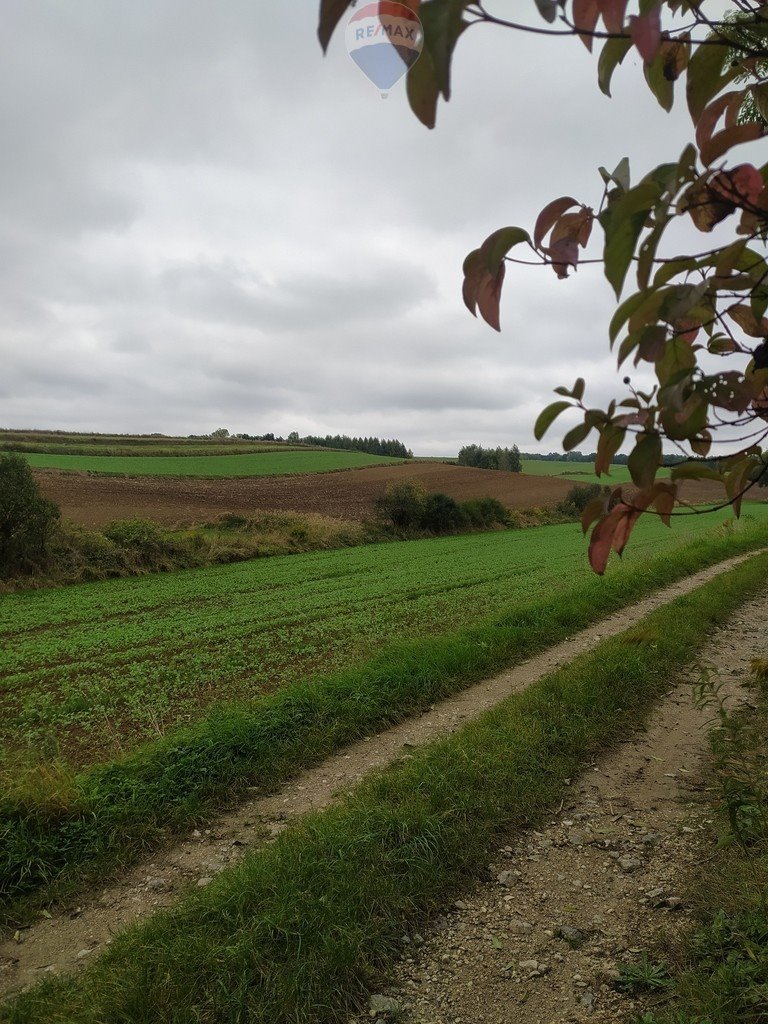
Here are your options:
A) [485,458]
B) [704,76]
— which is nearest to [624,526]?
[704,76]

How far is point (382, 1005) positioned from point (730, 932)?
5.14 ft

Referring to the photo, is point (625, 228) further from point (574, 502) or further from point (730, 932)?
point (574, 502)

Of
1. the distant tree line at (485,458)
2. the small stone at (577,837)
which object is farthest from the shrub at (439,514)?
the distant tree line at (485,458)

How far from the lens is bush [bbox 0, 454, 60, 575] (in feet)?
56.3

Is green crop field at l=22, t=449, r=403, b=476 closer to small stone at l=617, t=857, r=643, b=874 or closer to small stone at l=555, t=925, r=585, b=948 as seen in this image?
small stone at l=617, t=857, r=643, b=874

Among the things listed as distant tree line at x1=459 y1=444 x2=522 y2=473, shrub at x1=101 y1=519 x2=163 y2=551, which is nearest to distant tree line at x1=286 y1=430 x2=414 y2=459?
distant tree line at x1=459 y1=444 x2=522 y2=473

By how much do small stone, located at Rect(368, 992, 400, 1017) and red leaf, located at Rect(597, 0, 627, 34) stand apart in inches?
133

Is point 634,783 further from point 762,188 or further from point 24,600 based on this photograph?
point 24,600

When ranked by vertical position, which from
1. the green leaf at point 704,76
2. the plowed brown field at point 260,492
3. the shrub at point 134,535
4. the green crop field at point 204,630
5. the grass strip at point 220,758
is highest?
the green leaf at point 704,76

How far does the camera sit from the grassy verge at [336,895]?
2.71 metres

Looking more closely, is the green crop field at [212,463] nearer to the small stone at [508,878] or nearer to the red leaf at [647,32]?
the small stone at [508,878]

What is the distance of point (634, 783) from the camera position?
179 inches

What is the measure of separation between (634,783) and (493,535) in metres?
29.6

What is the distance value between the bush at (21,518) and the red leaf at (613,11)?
761 inches
